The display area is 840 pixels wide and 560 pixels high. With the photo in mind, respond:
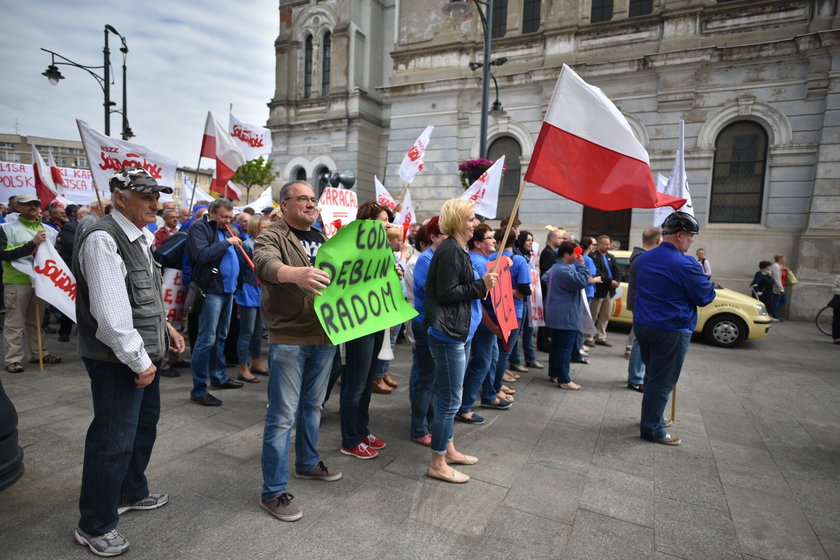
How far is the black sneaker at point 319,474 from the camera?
134 inches

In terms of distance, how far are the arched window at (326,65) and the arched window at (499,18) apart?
9.08 m

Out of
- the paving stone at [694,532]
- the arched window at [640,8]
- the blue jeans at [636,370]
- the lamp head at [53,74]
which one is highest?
the arched window at [640,8]

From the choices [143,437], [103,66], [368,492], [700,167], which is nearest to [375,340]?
[368,492]

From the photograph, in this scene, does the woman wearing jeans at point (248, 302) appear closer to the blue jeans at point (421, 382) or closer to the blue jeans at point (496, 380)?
the blue jeans at point (421, 382)

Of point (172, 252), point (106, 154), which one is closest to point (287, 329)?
point (172, 252)

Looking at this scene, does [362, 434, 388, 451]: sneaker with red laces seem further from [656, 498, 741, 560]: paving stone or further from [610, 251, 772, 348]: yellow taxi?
[610, 251, 772, 348]: yellow taxi

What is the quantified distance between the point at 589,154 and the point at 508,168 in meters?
14.3

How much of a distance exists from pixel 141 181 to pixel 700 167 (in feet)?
51.3

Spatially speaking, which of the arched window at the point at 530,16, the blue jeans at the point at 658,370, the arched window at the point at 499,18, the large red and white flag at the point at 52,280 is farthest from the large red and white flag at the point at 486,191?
the arched window at the point at 499,18

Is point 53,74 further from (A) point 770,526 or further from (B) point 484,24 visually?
(A) point 770,526

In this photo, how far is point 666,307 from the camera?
14.2ft

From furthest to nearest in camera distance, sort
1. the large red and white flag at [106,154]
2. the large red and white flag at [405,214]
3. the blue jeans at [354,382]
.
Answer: the large red and white flag at [405,214], the large red and white flag at [106,154], the blue jeans at [354,382]

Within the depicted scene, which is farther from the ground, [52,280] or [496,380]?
[52,280]

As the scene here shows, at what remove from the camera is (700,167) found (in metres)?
14.1
